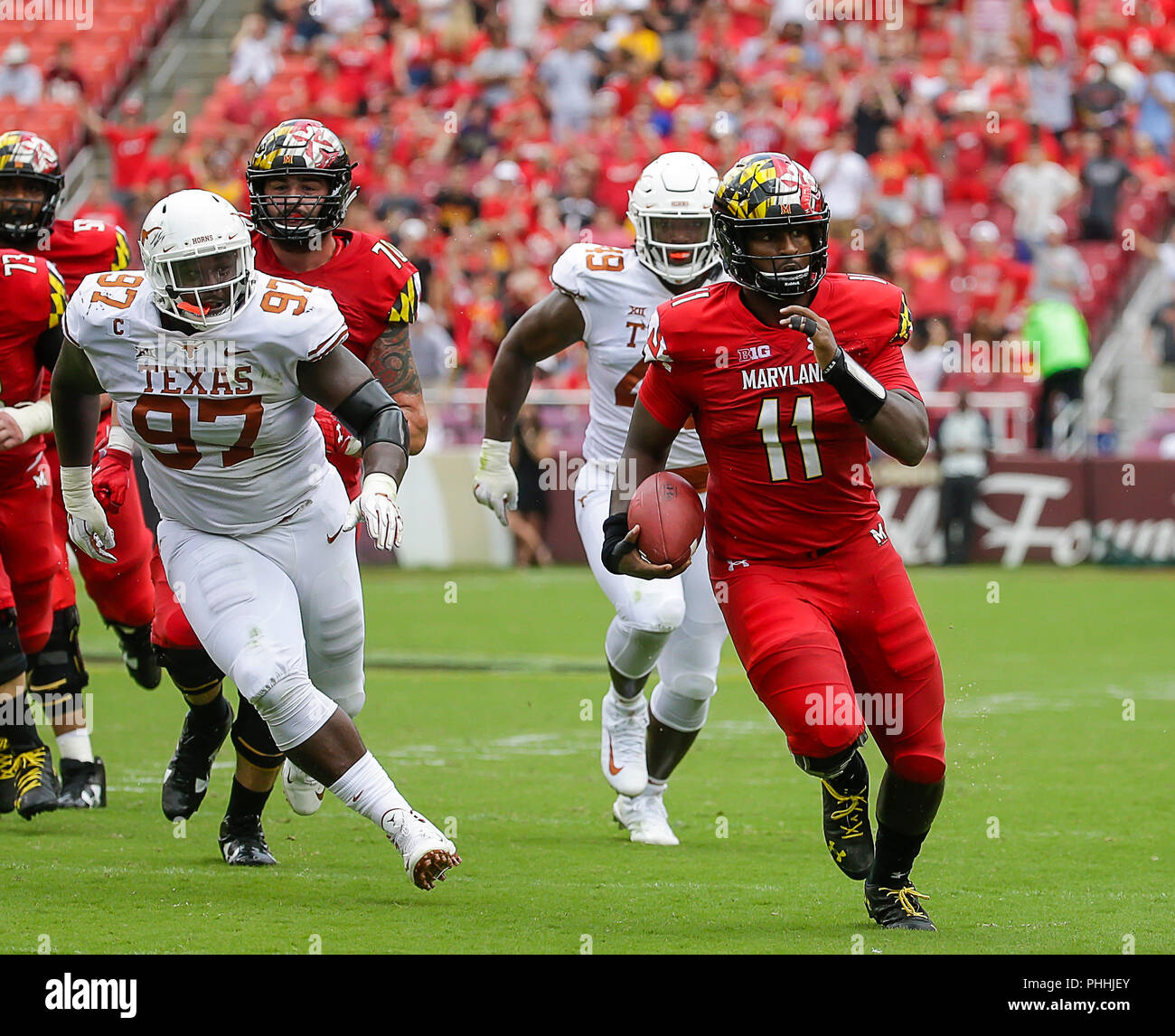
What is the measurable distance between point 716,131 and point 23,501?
10.8 m

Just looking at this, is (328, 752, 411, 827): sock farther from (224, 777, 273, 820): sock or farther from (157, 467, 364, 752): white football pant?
(224, 777, 273, 820): sock

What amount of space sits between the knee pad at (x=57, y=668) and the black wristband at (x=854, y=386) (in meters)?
3.37

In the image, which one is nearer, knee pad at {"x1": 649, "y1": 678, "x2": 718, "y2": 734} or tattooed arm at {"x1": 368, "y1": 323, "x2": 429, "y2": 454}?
tattooed arm at {"x1": 368, "y1": 323, "x2": 429, "y2": 454}

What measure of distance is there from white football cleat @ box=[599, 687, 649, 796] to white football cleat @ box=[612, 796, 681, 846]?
2.0 inches

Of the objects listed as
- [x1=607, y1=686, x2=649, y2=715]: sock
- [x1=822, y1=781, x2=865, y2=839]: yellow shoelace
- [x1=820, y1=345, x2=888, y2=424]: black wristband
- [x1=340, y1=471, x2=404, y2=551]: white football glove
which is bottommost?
[x1=607, y1=686, x2=649, y2=715]: sock

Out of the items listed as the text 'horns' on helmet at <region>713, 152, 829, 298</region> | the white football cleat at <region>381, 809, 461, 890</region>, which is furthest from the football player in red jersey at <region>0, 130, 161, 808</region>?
the text 'horns' on helmet at <region>713, 152, 829, 298</region>

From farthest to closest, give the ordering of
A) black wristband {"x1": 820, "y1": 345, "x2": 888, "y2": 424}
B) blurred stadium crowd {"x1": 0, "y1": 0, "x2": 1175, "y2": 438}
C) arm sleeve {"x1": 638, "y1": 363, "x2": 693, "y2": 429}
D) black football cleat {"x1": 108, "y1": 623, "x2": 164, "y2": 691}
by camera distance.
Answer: blurred stadium crowd {"x1": 0, "y1": 0, "x2": 1175, "y2": 438} → black football cleat {"x1": 108, "y1": 623, "x2": 164, "y2": 691} → arm sleeve {"x1": 638, "y1": 363, "x2": 693, "y2": 429} → black wristband {"x1": 820, "y1": 345, "x2": 888, "y2": 424}

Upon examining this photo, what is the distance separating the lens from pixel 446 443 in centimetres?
1512

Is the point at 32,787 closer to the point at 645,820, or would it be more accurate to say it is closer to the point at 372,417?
the point at 645,820

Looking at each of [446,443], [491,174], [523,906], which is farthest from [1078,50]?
[523,906]

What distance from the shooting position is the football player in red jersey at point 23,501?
629 centimetres

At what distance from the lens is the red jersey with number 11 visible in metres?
4.80

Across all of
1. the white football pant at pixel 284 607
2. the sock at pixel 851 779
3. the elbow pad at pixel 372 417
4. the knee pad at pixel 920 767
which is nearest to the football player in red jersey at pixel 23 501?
the white football pant at pixel 284 607

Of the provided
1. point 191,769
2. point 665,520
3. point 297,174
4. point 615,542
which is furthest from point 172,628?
point 665,520
